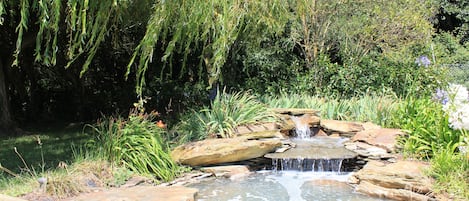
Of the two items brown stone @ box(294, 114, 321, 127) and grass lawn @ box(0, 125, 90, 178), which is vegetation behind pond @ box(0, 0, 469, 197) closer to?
grass lawn @ box(0, 125, 90, 178)

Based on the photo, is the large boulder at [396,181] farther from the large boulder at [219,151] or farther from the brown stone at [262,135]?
the brown stone at [262,135]

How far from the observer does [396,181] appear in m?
4.39

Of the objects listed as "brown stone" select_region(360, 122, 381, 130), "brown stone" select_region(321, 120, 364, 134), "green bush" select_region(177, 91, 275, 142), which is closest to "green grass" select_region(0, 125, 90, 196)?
"green bush" select_region(177, 91, 275, 142)

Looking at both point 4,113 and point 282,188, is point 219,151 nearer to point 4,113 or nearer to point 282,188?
point 282,188

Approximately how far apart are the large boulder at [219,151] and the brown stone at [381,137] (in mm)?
1421

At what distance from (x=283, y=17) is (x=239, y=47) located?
3.46 metres

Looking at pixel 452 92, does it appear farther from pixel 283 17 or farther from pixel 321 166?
pixel 283 17

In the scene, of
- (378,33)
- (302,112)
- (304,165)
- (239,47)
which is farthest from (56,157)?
(378,33)

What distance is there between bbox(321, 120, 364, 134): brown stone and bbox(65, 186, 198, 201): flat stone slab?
3.57m

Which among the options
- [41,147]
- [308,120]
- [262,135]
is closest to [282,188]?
[262,135]

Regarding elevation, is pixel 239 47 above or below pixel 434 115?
above

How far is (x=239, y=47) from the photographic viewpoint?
9.20m

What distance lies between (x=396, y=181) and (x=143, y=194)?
2.60m

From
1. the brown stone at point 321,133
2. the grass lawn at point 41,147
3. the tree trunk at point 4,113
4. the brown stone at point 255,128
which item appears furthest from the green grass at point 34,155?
the brown stone at point 321,133
